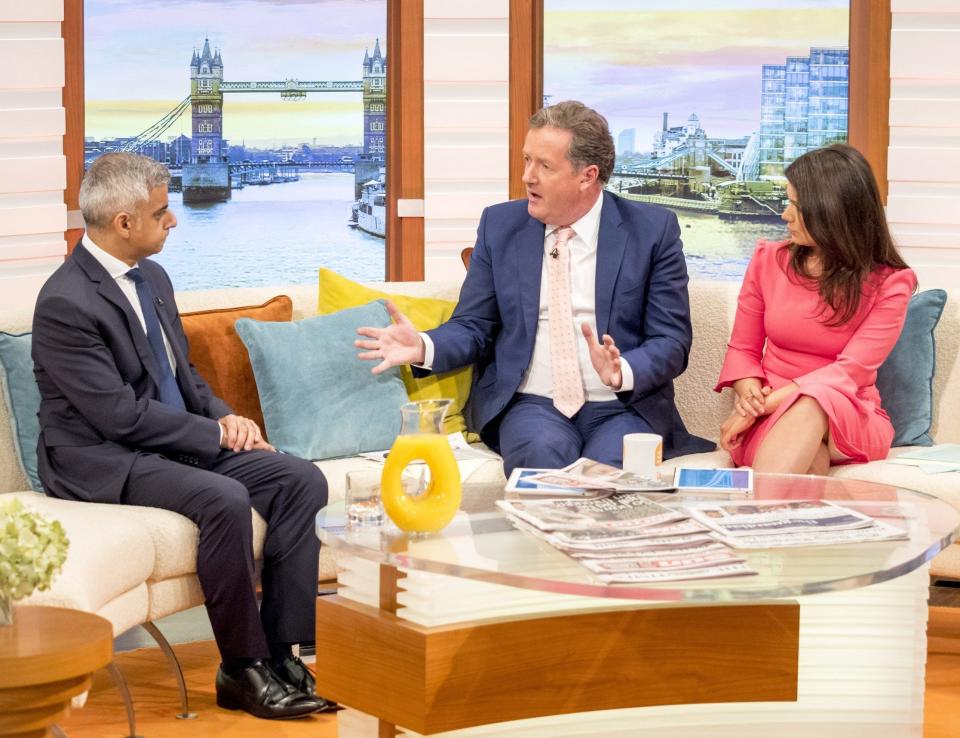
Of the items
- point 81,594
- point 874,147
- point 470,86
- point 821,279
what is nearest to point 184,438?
point 81,594

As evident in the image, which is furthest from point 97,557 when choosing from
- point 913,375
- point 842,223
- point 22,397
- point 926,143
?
point 926,143

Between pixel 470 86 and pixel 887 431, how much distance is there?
237 cm

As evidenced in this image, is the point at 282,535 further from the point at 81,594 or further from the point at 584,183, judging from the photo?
the point at 584,183

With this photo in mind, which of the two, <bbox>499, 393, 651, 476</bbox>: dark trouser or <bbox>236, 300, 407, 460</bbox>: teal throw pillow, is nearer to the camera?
<bbox>499, 393, 651, 476</bbox>: dark trouser

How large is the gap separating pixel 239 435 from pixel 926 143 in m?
3.19

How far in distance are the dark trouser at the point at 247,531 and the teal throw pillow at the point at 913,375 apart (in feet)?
5.65

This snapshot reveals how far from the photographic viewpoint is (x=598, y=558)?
92.5 inches

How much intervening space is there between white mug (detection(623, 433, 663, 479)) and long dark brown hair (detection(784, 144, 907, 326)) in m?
1.09

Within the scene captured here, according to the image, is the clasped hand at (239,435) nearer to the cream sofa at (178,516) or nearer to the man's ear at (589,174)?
the cream sofa at (178,516)

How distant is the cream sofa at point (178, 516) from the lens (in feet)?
9.57

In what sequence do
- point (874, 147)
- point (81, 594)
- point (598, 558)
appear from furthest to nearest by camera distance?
point (874, 147) → point (81, 594) → point (598, 558)

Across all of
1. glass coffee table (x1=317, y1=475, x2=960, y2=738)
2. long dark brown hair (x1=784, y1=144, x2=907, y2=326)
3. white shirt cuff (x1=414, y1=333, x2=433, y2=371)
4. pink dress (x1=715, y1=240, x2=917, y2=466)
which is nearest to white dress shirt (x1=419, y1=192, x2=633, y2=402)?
white shirt cuff (x1=414, y1=333, x2=433, y2=371)

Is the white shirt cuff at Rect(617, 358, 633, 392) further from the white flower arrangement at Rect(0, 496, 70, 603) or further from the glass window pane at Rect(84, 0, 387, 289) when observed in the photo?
the glass window pane at Rect(84, 0, 387, 289)

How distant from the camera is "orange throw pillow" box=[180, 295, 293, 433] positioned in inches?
151
